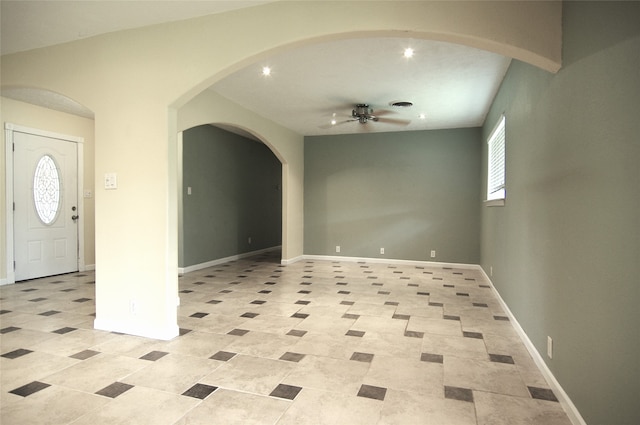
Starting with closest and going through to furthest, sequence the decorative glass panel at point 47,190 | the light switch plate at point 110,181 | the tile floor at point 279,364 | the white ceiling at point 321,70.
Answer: the tile floor at point 279,364 → the white ceiling at point 321,70 → the light switch plate at point 110,181 → the decorative glass panel at point 47,190

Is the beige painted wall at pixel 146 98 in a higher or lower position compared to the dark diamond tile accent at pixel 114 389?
higher

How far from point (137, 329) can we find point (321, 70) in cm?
321

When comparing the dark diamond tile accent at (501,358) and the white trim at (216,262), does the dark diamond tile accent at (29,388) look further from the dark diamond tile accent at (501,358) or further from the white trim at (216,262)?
the white trim at (216,262)

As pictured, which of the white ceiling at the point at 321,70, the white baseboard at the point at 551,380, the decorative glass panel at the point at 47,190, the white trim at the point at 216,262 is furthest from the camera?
the white trim at the point at 216,262

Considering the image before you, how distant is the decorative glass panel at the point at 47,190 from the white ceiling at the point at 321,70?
3.10 feet

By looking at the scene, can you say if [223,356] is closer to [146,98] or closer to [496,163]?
[146,98]

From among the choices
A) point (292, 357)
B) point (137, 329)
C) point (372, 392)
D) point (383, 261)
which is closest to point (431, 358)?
point (372, 392)

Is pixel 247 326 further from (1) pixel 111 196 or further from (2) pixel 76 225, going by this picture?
(2) pixel 76 225

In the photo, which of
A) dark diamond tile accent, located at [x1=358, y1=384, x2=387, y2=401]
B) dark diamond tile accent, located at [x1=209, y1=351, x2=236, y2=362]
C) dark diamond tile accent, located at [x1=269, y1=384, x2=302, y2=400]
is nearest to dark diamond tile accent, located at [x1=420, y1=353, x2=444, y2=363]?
dark diamond tile accent, located at [x1=358, y1=384, x2=387, y2=401]

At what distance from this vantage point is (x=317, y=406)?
2.18m

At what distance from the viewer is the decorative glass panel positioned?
5.78 meters

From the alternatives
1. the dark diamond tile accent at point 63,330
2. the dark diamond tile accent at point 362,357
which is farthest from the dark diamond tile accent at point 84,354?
the dark diamond tile accent at point 362,357

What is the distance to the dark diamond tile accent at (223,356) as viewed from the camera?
2.84 m

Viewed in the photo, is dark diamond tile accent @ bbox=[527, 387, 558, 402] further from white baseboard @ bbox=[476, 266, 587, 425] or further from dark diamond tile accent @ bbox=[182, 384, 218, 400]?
dark diamond tile accent @ bbox=[182, 384, 218, 400]
